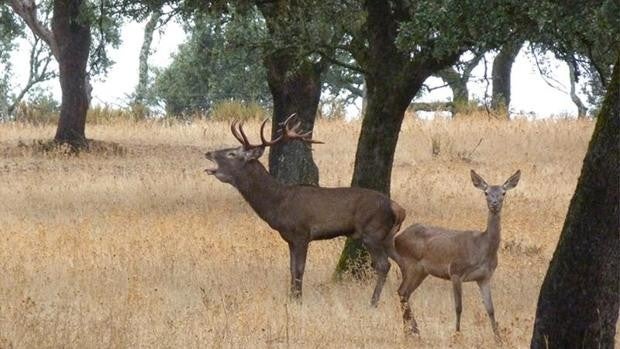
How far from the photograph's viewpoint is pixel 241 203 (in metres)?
24.5

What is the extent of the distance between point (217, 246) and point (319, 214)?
11.6ft

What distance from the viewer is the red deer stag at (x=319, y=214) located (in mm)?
15219

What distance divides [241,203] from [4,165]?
743cm

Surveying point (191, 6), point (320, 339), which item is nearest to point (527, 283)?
point (320, 339)

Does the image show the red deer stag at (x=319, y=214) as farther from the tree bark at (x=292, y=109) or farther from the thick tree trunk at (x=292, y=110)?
the thick tree trunk at (x=292, y=110)

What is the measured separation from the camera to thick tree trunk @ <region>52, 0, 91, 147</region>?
32.8m

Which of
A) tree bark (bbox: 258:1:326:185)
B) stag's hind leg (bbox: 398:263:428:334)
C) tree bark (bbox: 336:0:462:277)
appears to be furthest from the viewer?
tree bark (bbox: 258:1:326:185)

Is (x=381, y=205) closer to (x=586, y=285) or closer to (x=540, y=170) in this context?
(x=586, y=285)

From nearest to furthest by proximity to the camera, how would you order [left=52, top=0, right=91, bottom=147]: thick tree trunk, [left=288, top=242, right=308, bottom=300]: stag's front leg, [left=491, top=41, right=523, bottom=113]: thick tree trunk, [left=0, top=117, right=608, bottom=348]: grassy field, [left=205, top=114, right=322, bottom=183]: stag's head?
[left=0, top=117, right=608, bottom=348]: grassy field
[left=288, top=242, right=308, bottom=300]: stag's front leg
[left=205, top=114, right=322, bottom=183]: stag's head
[left=52, top=0, right=91, bottom=147]: thick tree trunk
[left=491, top=41, right=523, bottom=113]: thick tree trunk

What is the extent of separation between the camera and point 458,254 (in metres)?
12.8

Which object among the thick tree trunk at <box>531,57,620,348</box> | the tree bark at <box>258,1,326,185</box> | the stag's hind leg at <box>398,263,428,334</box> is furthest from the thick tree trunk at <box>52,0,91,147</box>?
the thick tree trunk at <box>531,57,620,348</box>

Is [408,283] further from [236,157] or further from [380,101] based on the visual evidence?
[380,101]

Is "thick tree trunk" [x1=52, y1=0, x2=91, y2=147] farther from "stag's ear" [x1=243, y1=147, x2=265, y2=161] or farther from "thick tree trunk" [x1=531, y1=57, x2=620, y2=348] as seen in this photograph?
"thick tree trunk" [x1=531, y1=57, x2=620, y2=348]

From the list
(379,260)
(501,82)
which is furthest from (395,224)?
(501,82)
